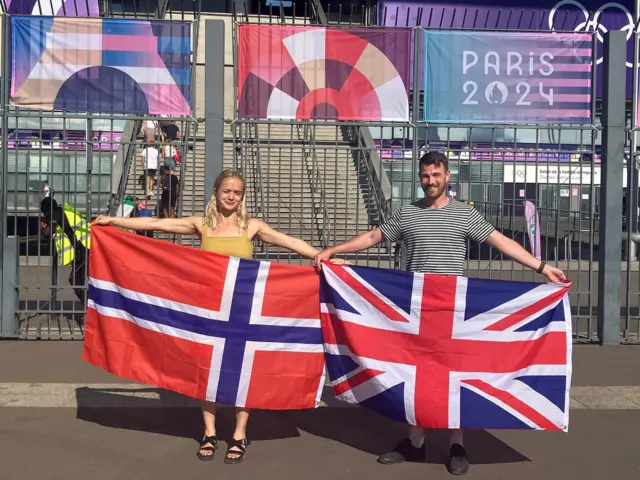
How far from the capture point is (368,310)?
5371 mm

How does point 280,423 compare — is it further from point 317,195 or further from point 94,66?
point 317,195

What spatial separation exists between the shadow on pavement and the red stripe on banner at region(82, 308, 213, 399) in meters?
0.51

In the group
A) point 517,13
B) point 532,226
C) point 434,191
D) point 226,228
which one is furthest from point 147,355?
point 517,13

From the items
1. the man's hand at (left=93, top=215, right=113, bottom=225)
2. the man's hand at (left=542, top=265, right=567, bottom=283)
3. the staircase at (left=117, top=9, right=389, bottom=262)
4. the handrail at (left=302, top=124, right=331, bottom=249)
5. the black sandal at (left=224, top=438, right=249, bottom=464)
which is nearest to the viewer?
the black sandal at (left=224, top=438, right=249, bottom=464)

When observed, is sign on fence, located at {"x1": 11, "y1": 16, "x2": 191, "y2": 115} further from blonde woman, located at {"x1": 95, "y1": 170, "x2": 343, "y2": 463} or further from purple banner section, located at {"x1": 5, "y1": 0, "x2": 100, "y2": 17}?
purple banner section, located at {"x1": 5, "y1": 0, "x2": 100, "y2": 17}

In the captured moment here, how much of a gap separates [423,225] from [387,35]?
14.4 ft

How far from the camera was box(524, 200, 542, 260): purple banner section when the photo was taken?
952cm

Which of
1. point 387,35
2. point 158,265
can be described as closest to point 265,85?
point 387,35

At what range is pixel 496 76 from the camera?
29.8ft

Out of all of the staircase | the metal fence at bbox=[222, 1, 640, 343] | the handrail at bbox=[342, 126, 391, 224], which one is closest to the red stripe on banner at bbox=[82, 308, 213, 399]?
the metal fence at bbox=[222, 1, 640, 343]

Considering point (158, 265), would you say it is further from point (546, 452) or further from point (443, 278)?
point (546, 452)

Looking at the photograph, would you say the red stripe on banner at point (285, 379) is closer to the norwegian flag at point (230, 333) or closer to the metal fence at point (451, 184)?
the norwegian flag at point (230, 333)

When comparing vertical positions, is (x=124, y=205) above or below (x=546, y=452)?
above

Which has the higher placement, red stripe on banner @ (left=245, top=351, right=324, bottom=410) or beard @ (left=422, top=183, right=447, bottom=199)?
beard @ (left=422, top=183, right=447, bottom=199)
